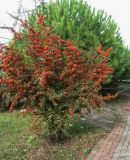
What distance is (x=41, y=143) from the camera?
7.51m

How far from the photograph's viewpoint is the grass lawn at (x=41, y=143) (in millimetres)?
6934

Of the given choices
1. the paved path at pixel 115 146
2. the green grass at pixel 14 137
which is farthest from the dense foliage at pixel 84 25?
the paved path at pixel 115 146

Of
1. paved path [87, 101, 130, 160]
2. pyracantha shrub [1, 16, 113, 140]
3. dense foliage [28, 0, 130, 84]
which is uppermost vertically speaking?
dense foliage [28, 0, 130, 84]

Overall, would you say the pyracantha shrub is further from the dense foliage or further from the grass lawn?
the dense foliage

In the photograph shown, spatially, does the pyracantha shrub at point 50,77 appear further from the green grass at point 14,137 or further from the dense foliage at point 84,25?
the dense foliage at point 84,25

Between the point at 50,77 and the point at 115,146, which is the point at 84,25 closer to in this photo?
the point at 50,77

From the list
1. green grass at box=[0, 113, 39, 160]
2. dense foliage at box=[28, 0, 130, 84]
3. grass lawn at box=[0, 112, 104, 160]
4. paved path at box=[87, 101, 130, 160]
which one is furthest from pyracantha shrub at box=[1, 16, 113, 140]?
dense foliage at box=[28, 0, 130, 84]

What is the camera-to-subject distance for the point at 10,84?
23.7 ft

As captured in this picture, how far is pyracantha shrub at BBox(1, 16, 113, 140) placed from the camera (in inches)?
285

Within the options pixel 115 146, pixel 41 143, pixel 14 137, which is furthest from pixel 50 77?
pixel 115 146

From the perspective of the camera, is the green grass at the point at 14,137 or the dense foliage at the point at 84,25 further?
the dense foliage at the point at 84,25

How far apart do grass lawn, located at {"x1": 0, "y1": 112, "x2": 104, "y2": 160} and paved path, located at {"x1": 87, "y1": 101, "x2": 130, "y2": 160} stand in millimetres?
159

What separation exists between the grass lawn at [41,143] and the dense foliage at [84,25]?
3154mm

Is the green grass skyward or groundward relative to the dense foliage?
groundward
